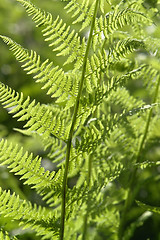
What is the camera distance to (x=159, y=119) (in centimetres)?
101

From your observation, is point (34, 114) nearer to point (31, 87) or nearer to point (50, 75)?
point (50, 75)

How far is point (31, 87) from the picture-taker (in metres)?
1.77

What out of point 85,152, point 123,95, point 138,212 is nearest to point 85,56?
point 85,152

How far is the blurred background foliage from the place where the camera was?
4.01 ft

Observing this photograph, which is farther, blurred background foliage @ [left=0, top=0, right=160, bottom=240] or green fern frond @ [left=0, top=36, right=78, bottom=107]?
blurred background foliage @ [left=0, top=0, right=160, bottom=240]

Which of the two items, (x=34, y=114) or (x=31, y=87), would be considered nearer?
(x=34, y=114)

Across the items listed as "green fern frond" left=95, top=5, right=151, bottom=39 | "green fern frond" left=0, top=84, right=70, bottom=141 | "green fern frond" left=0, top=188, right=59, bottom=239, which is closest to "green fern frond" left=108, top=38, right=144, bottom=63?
"green fern frond" left=95, top=5, right=151, bottom=39

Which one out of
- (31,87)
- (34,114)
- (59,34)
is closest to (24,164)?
(34,114)

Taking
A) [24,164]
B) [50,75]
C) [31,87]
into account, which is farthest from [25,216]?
[31,87]

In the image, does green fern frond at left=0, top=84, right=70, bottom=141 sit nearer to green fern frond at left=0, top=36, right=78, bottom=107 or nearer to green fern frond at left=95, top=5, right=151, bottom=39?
green fern frond at left=0, top=36, right=78, bottom=107

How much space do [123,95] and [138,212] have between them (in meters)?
0.50

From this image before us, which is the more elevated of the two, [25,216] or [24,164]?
[24,164]

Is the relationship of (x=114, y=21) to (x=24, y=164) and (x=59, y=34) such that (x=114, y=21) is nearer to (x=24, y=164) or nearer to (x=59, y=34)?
(x=59, y=34)

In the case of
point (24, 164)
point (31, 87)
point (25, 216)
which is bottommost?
point (25, 216)
